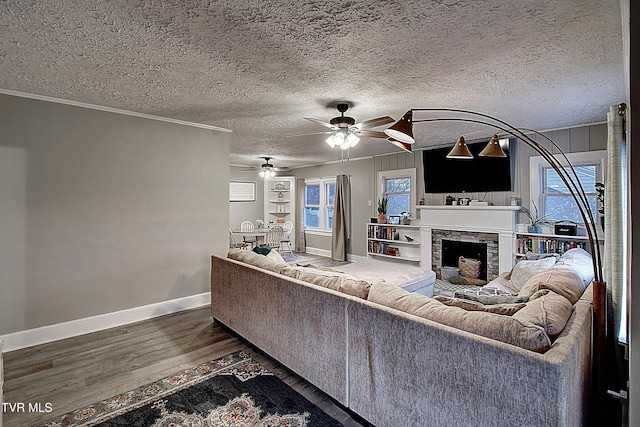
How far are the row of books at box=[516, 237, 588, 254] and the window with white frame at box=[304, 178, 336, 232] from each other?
4408 millimetres

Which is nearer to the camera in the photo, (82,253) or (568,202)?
(82,253)

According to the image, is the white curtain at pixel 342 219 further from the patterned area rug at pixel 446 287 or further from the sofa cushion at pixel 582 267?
the sofa cushion at pixel 582 267

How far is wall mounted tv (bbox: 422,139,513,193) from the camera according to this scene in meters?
4.83

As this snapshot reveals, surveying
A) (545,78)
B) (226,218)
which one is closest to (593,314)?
(545,78)

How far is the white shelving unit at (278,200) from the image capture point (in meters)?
8.76

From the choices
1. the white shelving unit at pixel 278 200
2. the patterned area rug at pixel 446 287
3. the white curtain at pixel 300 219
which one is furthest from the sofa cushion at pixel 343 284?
the white shelving unit at pixel 278 200

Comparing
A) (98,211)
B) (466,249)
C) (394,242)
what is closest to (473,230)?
(466,249)

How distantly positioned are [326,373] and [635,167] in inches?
73.0

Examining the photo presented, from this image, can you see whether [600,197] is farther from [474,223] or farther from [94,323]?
[94,323]

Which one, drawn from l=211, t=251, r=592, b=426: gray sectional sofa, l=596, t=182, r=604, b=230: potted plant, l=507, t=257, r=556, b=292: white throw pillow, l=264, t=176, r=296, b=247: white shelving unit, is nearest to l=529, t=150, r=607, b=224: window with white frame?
l=596, t=182, r=604, b=230: potted plant

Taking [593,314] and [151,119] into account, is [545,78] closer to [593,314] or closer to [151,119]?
[593,314]

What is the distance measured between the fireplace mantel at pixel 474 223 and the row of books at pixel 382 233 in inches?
25.8

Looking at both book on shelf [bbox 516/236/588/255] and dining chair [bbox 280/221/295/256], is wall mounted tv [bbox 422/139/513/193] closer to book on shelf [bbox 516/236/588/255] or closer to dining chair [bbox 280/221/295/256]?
book on shelf [bbox 516/236/588/255]

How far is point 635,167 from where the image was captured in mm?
993
